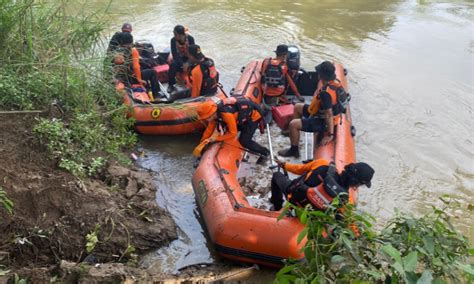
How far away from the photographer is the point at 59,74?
475cm

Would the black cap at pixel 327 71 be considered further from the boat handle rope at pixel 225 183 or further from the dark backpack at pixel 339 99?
the boat handle rope at pixel 225 183

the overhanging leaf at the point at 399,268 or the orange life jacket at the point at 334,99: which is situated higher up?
the overhanging leaf at the point at 399,268

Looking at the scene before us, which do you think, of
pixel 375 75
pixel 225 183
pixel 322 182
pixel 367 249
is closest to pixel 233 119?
pixel 225 183

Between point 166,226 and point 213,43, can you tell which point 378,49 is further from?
point 166,226

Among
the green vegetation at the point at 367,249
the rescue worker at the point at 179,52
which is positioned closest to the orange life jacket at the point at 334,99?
the rescue worker at the point at 179,52

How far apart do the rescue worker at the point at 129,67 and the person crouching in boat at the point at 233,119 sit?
5.13 ft

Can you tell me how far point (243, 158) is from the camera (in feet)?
17.9

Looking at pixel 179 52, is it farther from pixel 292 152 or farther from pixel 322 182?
pixel 322 182

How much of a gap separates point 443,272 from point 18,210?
3.06m

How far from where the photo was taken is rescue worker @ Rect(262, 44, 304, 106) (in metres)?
6.27

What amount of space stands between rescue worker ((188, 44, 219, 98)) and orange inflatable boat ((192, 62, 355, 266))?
153cm

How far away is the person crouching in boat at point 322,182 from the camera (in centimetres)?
364

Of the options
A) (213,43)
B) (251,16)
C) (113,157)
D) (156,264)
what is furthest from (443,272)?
(251,16)

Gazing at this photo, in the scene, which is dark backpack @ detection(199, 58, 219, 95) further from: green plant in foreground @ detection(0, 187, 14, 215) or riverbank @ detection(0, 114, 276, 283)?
green plant in foreground @ detection(0, 187, 14, 215)
